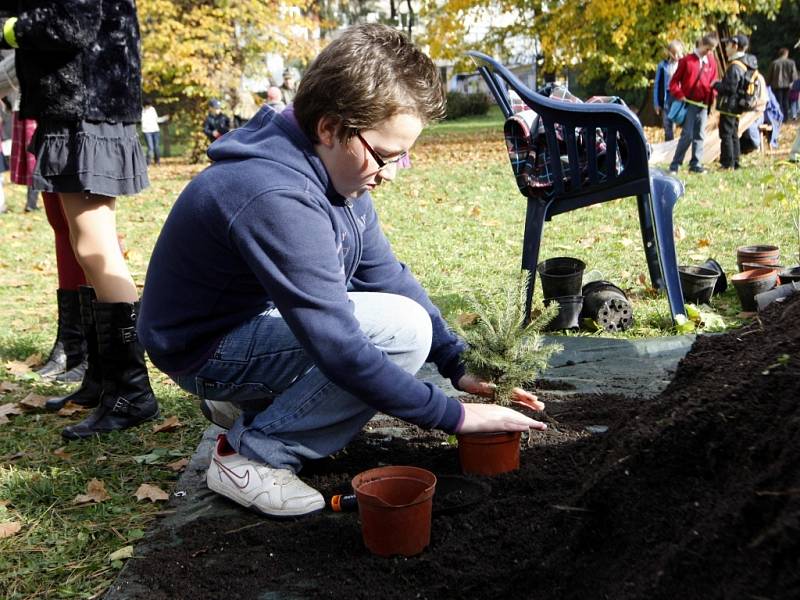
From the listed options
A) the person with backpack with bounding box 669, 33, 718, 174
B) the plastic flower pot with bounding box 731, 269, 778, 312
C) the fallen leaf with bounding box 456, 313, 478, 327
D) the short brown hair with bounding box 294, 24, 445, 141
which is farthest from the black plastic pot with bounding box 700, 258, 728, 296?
the person with backpack with bounding box 669, 33, 718, 174

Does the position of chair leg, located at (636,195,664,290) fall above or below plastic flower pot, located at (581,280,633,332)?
above

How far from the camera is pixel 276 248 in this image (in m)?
2.23

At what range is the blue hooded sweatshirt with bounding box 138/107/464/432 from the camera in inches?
88.4

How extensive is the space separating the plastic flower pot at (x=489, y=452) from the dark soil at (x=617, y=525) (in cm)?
5

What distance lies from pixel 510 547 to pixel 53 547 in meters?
1.43

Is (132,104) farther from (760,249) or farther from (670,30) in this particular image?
(670,30)

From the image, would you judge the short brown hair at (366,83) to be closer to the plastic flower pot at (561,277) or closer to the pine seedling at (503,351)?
the pine seedling at (503,351)

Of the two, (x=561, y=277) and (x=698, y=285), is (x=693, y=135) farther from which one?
(x=561, y=277)

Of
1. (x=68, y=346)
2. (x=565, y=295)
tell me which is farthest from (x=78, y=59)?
(x=565, y=295)

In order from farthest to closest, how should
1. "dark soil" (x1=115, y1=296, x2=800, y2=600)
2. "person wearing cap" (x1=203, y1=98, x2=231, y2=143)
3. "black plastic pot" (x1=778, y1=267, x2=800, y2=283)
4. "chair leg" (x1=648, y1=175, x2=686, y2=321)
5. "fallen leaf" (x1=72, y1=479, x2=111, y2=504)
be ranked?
"person wearing cap" (x1=203, y1=98, x2=231, y2=143) → "black plastic pot" (x1=778, y1=267, x2=800, y2=283) → "chair leg" (x1=648, y1=175, x2=686, y2=321) → "fallen leaf" (x1=72, y1=479, x2=111, y2=504) → "dark soil" (x1=115, y1=296, x2=800, y2=600)

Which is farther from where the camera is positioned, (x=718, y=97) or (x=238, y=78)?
(x=238, y=78)

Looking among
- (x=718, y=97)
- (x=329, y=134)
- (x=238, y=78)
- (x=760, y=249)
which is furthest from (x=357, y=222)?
(x=238, y=78)

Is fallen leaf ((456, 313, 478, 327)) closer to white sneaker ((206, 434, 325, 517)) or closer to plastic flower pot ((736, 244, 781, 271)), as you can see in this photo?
plastic flower pot ((736, 244, 781, 271))

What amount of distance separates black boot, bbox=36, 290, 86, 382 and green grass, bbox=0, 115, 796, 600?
11 centimetres
